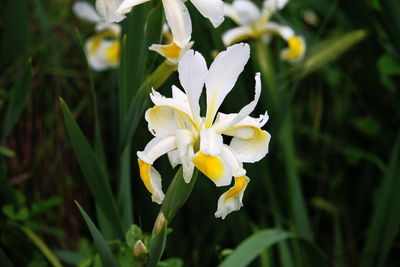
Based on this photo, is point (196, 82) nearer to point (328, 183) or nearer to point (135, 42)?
point (135, 42)

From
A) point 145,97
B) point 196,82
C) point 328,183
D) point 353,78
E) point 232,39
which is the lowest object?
point 328,183

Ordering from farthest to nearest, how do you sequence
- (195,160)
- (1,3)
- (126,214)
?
(1,3)
(126,214)
(195,160)

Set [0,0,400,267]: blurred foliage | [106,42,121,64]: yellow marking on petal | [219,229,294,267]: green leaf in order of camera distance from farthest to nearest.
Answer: [106,42,121,64]: yellow marking on petal, [0,0,400,267]: blurred foliage, [219,229,294,267]: green leaf

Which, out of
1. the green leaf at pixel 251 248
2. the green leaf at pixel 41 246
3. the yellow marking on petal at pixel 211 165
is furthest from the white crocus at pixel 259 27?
the yellow marking on petal at pixel 211 165

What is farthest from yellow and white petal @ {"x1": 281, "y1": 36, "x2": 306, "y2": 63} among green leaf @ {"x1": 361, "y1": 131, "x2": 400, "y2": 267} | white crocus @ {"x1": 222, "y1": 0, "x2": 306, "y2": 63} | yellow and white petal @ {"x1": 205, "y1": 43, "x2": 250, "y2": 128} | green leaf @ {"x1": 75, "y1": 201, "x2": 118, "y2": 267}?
green leaf @ {"x1": 75, "y1": 201, "x2": 118, "y2": 267}

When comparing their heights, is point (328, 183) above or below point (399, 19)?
below

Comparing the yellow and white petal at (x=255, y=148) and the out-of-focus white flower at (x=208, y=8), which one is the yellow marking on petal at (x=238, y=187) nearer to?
the yellow and white petal at (x=255, y=148)

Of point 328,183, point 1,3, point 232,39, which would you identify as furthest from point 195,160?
point 1,3

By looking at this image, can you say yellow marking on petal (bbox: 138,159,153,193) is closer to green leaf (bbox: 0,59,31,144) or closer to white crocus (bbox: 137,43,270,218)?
white crocus (bbox: 137,43,270,218)
